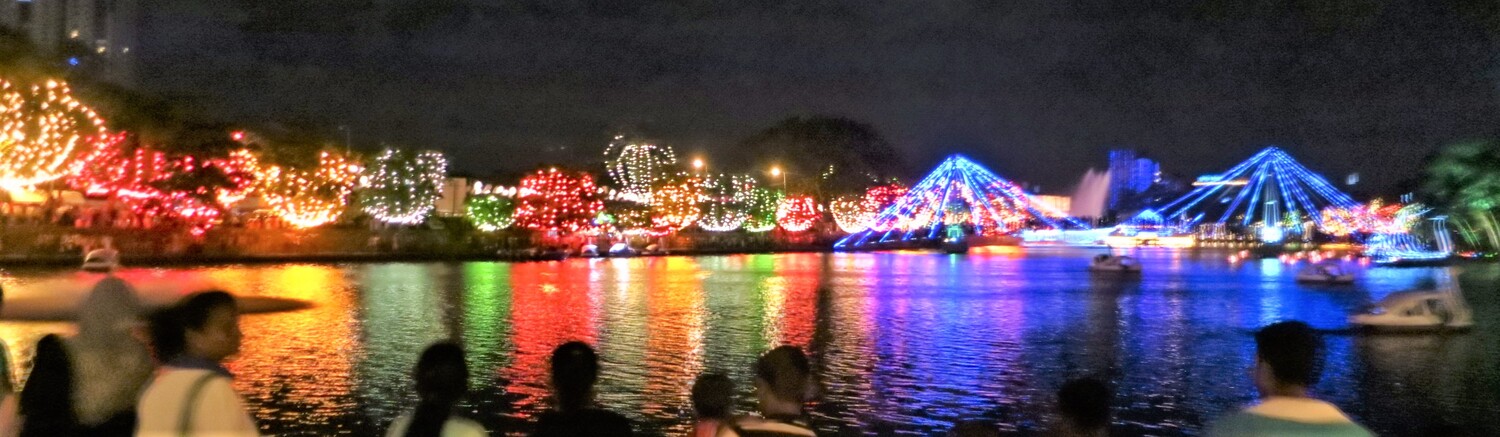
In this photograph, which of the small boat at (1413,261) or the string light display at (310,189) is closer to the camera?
the string light display at (310,189)

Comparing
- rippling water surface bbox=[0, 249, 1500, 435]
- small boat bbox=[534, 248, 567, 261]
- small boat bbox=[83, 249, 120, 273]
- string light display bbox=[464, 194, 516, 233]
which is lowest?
rippling water surface bbox=[0, 249, 1500, 435]

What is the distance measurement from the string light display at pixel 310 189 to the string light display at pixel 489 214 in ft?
31.2

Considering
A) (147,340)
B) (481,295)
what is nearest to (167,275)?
(481,295)

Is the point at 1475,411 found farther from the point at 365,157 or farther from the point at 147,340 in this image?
the point at 365,157

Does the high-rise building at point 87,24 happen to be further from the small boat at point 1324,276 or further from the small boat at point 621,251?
the small boat at point 1324,276

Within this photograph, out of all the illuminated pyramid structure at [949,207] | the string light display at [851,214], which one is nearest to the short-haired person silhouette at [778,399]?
the illuminated pyramid structure at [949,207]

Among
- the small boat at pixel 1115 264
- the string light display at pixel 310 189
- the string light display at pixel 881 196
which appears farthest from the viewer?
the string light display at pixel 881 196

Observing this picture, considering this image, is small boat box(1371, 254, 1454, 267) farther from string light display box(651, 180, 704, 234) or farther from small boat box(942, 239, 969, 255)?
string light display box(651, 180, 704, 234)

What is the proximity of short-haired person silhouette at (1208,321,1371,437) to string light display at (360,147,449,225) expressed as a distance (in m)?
69.5

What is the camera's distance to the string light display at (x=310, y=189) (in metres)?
62.5

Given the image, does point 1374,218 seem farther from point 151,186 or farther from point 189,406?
point 189,406

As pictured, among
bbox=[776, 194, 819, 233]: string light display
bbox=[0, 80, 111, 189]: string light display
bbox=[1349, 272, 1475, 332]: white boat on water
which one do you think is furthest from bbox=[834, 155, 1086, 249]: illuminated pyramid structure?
bbox=[1349, 272, 1475, 332]: white boat on water

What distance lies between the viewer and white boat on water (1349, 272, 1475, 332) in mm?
22281

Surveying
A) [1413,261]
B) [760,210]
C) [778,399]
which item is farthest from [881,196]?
[778,399]
